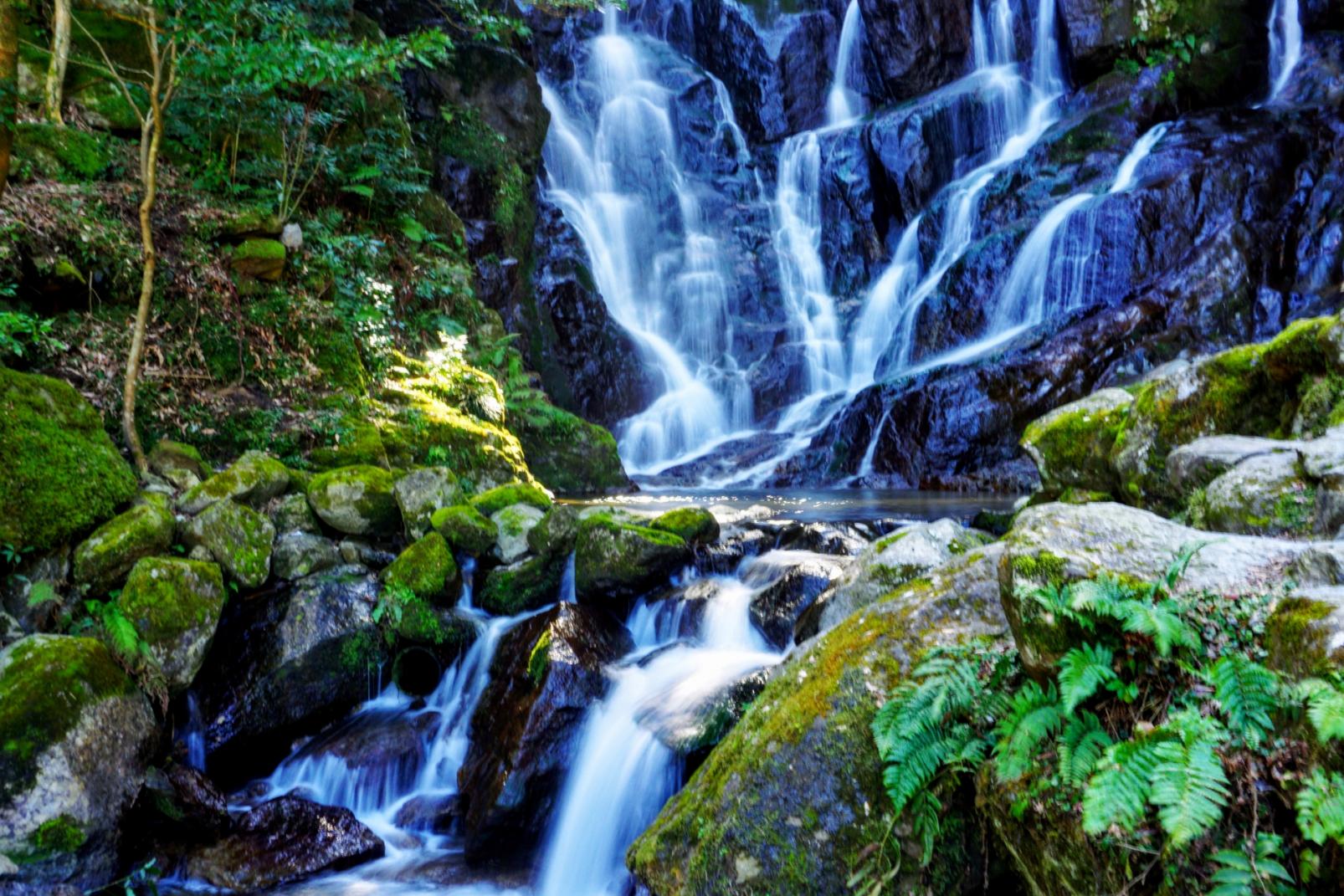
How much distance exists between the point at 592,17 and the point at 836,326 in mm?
14957

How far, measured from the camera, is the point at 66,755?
4027mm

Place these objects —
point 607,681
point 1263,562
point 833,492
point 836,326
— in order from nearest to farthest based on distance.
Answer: point 1263,562 < point 607,681 < point 833,492 < point 836,326

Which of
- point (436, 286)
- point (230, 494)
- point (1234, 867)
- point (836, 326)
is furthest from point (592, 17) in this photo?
point (1234, 867)

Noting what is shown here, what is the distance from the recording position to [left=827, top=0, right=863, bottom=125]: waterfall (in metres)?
25.6

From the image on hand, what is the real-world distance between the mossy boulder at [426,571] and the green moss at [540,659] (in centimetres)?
116

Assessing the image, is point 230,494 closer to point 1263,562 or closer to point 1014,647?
point 1014,647

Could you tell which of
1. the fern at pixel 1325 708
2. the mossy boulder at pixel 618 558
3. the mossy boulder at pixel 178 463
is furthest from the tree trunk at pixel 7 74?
the fern at pixel 1325 708

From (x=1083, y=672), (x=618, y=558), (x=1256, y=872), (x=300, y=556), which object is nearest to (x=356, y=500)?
(x=300, y=556)

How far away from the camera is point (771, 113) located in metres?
26.5

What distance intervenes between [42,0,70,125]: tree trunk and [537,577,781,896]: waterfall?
9.02m

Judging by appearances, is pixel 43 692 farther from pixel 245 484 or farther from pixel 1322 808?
pixel 1322 808

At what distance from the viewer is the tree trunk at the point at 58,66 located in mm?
8141

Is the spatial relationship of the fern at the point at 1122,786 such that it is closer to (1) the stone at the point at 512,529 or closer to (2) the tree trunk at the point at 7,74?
(1) the stone at the point at 512,529

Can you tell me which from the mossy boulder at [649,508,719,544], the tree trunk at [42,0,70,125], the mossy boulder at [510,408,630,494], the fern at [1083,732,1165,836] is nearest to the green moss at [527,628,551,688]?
the mossy boulder at [649,508,719,544]
